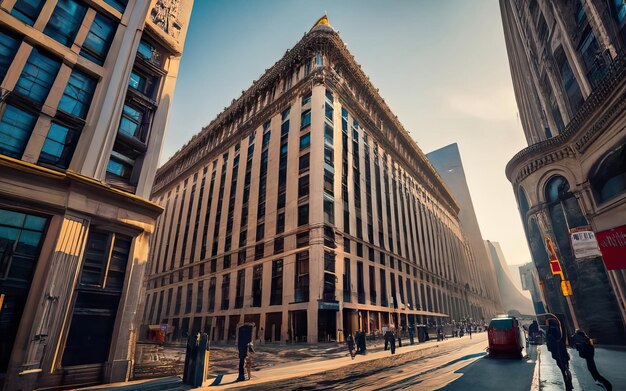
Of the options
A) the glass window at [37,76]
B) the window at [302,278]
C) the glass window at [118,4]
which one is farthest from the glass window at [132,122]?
the window at [302,278]

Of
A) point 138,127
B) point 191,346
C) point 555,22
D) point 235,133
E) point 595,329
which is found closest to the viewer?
point 191,346

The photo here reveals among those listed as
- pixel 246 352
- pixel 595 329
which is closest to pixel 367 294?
pixel 595 329

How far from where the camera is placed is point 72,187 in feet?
38.2

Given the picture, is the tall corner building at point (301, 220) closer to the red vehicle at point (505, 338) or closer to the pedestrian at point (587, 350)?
the red vehicle at point (505, 338)

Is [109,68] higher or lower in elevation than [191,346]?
higher

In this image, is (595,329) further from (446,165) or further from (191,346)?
(446,165)

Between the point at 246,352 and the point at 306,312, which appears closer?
the point at 246,352

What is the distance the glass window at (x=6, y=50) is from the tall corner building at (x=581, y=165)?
3099cm

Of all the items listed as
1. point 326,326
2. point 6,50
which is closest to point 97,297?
point 6,50

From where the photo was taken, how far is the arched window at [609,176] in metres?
17.3

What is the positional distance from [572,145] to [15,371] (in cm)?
3612

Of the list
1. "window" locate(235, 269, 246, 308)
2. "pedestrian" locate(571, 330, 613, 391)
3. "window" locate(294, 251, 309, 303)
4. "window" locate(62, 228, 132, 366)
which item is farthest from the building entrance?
"window" locate(235, 269, 246, 308)

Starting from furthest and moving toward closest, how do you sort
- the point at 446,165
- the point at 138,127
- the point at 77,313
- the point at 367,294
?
the point at 446,165 → the point at 367,294 → the point at 138,127 → the point at 77,313

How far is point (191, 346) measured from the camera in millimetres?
9898
